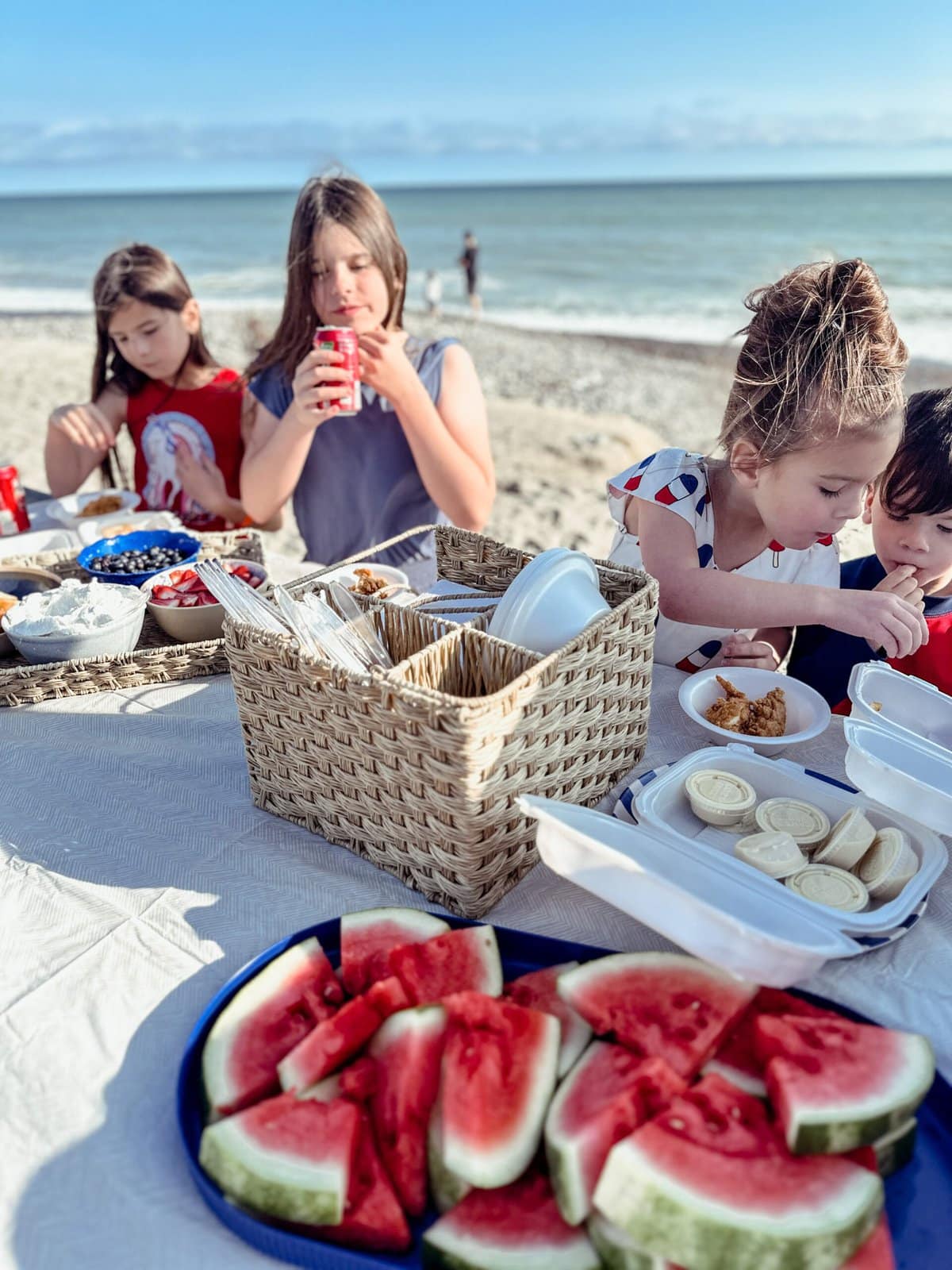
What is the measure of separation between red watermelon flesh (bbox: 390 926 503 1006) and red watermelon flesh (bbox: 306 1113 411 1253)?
0.55ft

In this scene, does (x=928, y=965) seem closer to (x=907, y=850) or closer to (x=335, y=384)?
(x=907, y=850)

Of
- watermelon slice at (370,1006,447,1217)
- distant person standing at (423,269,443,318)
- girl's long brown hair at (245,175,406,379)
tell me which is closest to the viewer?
watermelon slice at (370,1006,447,1217)

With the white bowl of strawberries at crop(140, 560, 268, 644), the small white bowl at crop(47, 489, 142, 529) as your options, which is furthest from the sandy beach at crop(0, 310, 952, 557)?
the small white bowl at crop(47, 489, 142, 529)

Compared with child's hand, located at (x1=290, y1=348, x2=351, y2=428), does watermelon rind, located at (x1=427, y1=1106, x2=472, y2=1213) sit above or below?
below

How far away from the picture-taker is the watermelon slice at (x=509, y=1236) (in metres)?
0.71

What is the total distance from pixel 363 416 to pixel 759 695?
1.80m

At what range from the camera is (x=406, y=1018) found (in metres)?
0.85

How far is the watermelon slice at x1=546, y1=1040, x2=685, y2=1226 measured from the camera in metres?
0.73

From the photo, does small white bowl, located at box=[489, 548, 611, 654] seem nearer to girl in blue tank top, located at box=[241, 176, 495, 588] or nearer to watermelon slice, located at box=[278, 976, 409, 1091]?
watermelon slice, located at box=[278, 976, 409, 1091]

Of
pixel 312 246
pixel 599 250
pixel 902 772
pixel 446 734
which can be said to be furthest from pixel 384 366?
pixel 599 250

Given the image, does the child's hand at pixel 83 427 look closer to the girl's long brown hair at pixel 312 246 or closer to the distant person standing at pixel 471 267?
the girl's long brown hair at pixel 312 246

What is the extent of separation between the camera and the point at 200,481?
2.91 meters

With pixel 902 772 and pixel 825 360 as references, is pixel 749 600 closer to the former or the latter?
pixel 825 360

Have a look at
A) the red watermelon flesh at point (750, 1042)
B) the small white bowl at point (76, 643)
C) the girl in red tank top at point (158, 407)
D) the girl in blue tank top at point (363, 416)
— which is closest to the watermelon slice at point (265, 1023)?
the red watermelon flesh at point (750, 1042)
